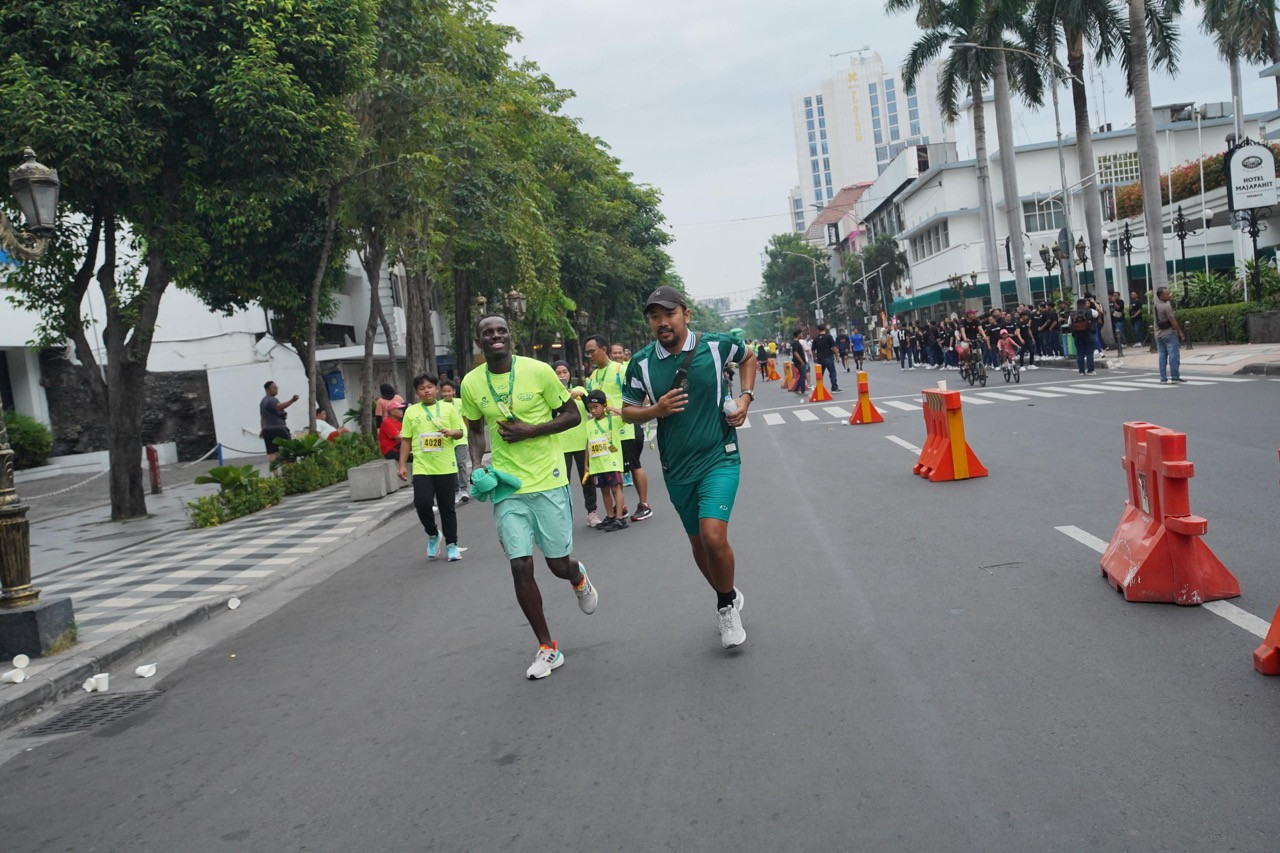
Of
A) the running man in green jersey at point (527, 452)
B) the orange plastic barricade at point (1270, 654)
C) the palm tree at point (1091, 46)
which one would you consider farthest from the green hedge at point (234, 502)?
the palm tree at point (1091, 46)

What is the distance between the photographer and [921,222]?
69250 mm

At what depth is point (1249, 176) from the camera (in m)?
25.9

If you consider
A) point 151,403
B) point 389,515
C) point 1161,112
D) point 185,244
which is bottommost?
point 389,515

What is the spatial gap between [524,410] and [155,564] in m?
7.34

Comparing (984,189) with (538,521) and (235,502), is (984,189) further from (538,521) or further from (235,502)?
(538,521)

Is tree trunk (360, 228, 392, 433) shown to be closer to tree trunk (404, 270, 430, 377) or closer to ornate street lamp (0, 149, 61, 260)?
tree trunk (404, 270, 430, 377)

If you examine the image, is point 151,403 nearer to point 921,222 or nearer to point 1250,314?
point 1250,314

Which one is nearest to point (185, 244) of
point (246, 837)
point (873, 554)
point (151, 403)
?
point (873, 554)

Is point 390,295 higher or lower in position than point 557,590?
higher

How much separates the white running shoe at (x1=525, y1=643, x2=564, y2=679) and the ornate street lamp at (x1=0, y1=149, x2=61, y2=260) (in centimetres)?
657

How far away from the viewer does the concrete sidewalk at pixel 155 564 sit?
7191mm

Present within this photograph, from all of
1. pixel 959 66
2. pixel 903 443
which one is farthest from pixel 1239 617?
pixel 959 66

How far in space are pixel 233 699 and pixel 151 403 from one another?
26791 mm

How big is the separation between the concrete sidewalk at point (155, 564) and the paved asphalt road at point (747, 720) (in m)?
0.74
